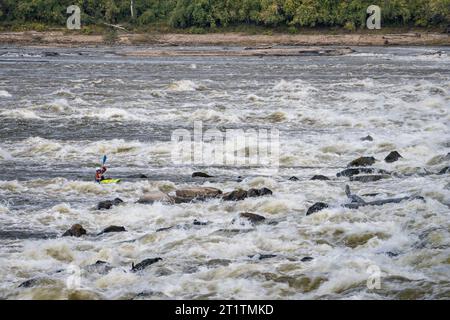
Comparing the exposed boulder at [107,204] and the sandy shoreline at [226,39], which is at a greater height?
the exposed boulder at [107,204]

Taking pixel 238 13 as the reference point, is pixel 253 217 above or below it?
below

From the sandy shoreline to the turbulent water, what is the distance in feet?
122

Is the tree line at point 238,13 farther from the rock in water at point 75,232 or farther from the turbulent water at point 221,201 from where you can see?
the rock in water at point 75,232

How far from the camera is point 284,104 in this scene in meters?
39.1

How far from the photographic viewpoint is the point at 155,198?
65.9 ft

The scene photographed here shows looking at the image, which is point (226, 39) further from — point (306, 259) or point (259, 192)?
point (306, 259)

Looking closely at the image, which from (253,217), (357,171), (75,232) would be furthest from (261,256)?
(357,171)

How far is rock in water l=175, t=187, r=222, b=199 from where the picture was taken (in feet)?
66.8

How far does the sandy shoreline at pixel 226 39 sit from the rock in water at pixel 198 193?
63045mm

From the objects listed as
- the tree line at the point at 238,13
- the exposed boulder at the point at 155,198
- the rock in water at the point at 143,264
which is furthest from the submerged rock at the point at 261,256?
the tree line at the point at 238,13

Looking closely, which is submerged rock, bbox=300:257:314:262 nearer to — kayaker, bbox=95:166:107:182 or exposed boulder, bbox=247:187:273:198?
exposed boulder, bbox=247:187:273:198

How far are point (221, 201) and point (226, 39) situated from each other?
2657 inches

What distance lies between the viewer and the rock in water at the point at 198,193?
2036 centimetres
